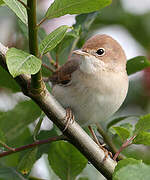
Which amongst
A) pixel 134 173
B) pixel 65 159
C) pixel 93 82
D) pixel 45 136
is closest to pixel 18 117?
pixel 45 136

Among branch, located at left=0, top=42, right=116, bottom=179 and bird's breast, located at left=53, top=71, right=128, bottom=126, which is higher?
branch, located at left=0, top=42, right=116, bottom=179

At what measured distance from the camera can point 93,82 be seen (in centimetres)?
269

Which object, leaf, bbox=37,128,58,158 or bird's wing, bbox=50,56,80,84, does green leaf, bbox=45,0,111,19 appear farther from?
bird's wing, bbox=50,56,80,84

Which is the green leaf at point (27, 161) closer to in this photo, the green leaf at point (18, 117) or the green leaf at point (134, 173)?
the green leaf at point (18, 117)

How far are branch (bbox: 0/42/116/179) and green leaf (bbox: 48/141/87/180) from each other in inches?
13.2

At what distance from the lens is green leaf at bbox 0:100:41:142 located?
2.47 m

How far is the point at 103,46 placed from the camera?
9.77 feet

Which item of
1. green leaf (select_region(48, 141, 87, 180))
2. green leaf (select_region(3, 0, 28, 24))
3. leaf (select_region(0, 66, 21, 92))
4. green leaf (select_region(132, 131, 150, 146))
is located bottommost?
green leaf (select_region(48, 141, 87, 180))

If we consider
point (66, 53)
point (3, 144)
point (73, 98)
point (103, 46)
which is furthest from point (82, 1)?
point (66, 53)

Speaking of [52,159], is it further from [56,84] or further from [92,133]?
[56,84]

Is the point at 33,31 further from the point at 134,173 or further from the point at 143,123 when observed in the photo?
the point at 143,123

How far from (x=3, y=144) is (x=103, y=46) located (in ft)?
4.16

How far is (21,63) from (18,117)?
1111mm

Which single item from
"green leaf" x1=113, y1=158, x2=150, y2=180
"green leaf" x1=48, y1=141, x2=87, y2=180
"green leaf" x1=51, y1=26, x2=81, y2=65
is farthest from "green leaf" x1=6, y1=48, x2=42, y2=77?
"green leaf" x1=48, y1=141, x2=87, y2=180
